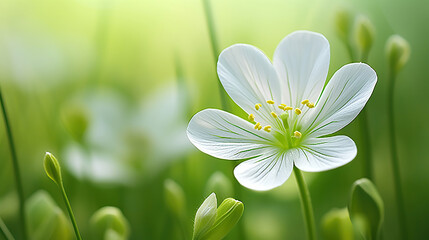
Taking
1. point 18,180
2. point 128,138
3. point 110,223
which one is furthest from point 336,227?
point 128,138

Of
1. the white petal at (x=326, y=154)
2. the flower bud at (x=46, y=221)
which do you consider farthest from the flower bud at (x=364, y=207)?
Result: the flower bud at (x=46, y=221)

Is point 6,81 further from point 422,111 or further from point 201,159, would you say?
point 422,111

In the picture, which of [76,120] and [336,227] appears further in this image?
[76,120]

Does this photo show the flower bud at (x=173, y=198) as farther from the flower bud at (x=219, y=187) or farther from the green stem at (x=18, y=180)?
the green stem at (x=18, y=180)

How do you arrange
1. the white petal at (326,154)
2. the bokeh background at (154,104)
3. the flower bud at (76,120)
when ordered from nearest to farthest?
the white petal at (326,154) < the flower bud at (76,120) < the bokeh background at (154,104)

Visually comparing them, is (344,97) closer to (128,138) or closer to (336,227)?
(336,227)

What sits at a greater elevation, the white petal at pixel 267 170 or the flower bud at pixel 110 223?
the white petal at pixel 267 170
